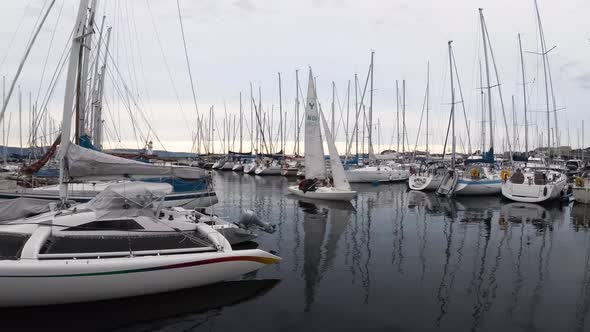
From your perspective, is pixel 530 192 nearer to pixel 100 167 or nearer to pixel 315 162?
pixel 315 162

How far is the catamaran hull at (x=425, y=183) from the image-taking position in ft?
108

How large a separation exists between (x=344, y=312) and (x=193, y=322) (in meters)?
2.90

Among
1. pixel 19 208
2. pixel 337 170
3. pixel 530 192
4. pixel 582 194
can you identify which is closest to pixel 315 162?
pixel 337 170

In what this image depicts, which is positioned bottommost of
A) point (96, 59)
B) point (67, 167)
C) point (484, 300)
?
point (484, 300)

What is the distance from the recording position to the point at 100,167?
36.1 ft

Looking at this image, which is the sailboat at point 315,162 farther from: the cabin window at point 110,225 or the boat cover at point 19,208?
the boat cover at point 19,208

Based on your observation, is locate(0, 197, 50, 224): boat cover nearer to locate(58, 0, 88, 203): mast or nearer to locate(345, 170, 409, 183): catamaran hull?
locate(58, 0, 88, 203): mast

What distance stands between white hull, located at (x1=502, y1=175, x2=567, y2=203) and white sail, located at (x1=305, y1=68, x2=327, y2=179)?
39.4 ft

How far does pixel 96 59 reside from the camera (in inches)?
927

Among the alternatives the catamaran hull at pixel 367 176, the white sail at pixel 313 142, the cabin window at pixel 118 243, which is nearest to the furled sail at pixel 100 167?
the cabin window at pixel 118 243

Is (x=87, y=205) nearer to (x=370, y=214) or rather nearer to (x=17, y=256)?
(x=17, y=256)

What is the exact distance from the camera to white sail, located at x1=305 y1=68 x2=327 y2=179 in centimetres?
2572

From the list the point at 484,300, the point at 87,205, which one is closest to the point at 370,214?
the point at 484,300

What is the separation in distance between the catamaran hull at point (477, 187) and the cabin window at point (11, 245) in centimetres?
2688
